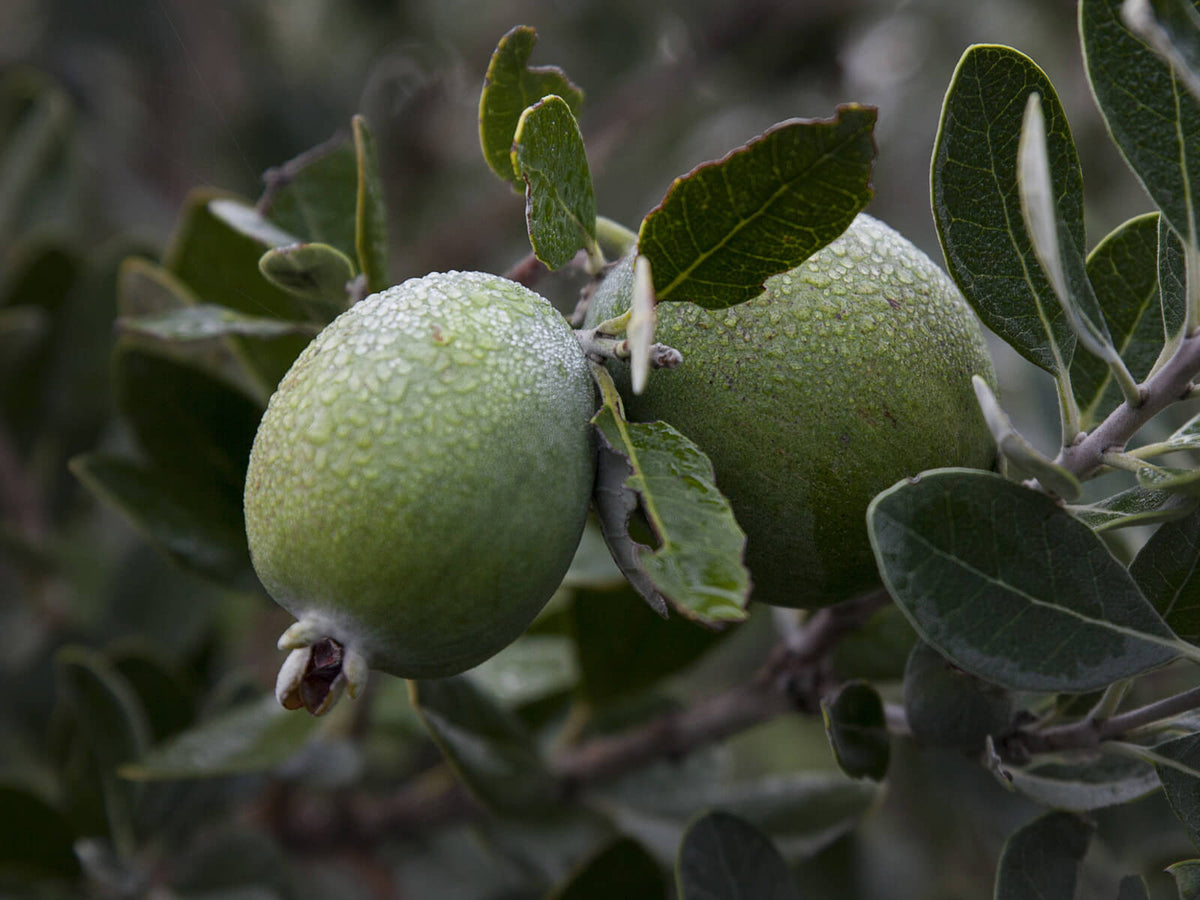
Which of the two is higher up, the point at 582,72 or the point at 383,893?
the point at 582,72

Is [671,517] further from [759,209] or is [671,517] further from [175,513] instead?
[175,513]

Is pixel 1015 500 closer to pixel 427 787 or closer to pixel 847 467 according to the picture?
pixel 847 467

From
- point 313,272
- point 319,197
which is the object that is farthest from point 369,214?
point 319,197

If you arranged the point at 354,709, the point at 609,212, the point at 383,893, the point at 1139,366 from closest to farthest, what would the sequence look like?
the point at 1139,366 < the point at 354,709 < the point at 383,893 < the point at 609,212

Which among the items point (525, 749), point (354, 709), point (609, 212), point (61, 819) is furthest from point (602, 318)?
point (609, 212)

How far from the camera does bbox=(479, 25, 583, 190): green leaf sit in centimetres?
90

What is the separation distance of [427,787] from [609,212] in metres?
1.69

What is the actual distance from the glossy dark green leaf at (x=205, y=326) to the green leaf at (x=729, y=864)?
2.06 feet

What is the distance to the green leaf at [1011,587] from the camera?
74cm

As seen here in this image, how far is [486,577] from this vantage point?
707 millimetres

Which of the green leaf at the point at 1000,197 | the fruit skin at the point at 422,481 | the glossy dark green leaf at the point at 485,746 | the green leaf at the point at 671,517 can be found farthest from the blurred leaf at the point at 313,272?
the green leaf at the point at 1000,197

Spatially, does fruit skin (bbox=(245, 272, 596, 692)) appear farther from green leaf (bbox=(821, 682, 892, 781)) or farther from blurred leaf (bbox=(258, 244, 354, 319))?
green leaf (bbox=(821, 682, 892, 781))

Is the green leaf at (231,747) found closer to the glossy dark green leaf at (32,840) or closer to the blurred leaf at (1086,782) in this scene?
the glossy dark green leaf at (32,840)

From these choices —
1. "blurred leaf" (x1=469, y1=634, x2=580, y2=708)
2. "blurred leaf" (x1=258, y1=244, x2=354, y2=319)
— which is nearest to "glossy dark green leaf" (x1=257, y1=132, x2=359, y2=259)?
"blurred leaf" (x1=258, y1=244, x2=354, y2=319)
